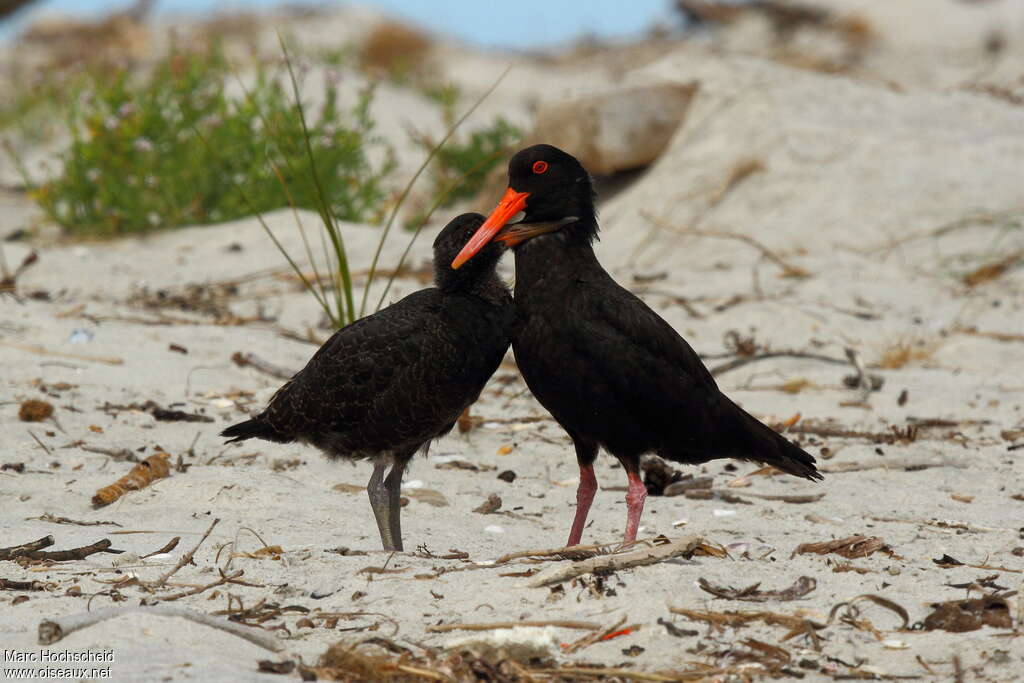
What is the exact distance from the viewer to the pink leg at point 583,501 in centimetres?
448

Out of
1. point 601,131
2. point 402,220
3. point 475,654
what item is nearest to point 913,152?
point 601,131

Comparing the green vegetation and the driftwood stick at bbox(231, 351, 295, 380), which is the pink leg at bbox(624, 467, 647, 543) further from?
the green vegetation

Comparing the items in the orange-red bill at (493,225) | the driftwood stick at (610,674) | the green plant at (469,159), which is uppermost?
the green plant at (469,159)

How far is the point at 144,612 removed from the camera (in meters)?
3.36

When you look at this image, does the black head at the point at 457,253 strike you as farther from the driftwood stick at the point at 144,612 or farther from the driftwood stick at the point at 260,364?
the driftwood stick at the point at 260,364

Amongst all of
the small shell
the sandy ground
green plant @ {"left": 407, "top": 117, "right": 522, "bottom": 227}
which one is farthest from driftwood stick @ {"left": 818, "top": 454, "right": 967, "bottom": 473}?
green plant @ {"left": 407, "top": 117, "right": 522, "bottom": 227}

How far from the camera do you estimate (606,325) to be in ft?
14.6

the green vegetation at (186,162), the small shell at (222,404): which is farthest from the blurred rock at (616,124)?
the small shell at (222,404)

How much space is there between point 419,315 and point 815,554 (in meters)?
1.70

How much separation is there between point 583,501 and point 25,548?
6.46 feet

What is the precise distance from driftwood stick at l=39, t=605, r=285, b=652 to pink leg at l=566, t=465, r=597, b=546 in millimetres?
1413

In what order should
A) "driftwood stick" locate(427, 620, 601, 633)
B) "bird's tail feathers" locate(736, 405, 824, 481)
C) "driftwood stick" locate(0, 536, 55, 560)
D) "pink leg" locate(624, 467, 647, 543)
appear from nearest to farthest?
"driftwood stick" locate(427, 620, 601, 633)
"driftwood stick" locate(0, 536, 55, 560)
"pink leg" locate(624, 467, 647, 543)
"bird's tail feathers" locate(736, 405, 824, 481)

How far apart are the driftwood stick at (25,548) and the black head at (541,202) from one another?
189 cm

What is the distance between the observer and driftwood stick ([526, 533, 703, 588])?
359 cm
